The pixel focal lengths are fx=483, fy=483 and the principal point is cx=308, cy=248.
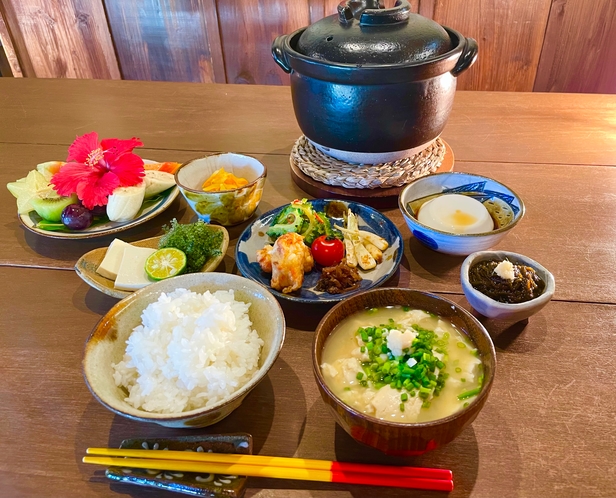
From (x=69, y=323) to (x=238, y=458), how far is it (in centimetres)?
69

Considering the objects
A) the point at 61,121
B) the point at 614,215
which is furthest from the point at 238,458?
the point at 61,121

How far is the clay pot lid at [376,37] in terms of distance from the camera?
150cm

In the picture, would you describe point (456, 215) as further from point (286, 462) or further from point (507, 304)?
point (286, 462)

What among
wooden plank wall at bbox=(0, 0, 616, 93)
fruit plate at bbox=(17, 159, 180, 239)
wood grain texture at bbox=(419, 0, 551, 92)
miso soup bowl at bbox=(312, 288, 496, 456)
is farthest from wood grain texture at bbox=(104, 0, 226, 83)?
miso soup bowl at bbox=(312, 288, 496, 456)

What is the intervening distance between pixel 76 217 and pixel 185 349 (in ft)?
2.65

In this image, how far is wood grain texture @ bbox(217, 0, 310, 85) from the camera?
3.85 metres

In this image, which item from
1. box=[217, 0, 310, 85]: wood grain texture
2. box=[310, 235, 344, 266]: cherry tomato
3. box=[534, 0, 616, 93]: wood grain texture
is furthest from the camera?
box=[217, 0, 310, 85]: wood grain texture

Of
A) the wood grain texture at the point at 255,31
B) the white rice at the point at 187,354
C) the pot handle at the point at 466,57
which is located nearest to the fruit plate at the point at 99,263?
the white rice at the point at 187,354

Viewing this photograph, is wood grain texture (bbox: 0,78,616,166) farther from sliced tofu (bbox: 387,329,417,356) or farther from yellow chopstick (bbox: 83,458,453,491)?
yellow chopstick (bbox: 83,458,453,491)

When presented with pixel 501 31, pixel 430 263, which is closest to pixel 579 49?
pixel 501 31

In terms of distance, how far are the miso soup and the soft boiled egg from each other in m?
0.44

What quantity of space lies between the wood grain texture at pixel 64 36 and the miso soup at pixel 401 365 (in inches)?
165

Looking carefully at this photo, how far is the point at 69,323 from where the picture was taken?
1.34 m

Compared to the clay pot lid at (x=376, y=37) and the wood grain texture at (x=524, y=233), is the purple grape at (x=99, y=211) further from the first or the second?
the clay pot lid at (x=376, y=37)
